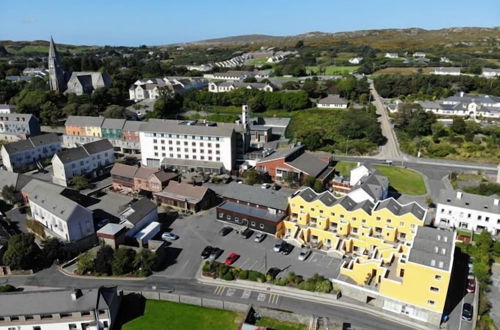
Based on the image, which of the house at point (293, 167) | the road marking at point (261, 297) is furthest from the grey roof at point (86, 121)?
the road marking at point (261, 297)

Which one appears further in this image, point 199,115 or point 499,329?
point 199,115

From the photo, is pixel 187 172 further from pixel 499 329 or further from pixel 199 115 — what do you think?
pixel 499 329

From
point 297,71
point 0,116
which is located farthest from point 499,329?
point 297,71

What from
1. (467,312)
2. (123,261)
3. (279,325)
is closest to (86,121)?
(123,261)

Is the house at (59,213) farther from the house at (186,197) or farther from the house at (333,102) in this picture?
the house at (333,102)

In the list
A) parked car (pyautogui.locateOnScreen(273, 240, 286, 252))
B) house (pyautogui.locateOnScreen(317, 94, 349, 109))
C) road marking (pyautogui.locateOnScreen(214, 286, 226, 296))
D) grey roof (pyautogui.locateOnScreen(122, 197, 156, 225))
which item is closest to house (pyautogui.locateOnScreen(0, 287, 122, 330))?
road marking (pyautogui.locateOnScreen(214, 286, 226, 296))

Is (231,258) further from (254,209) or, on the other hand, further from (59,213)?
(59,213)

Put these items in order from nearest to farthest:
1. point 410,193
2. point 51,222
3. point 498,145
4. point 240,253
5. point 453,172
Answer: point 240,253 → point 51,222 → point 410,193 → point 453,172 → point 498,145
